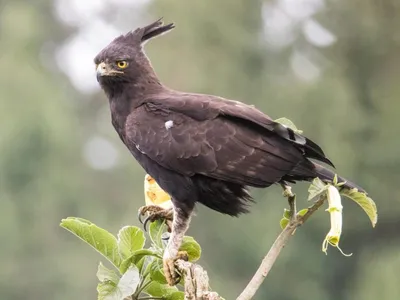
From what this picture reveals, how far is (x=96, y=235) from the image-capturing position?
246 centimetres

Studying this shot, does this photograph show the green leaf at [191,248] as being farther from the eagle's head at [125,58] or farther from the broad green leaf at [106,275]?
the eagle's head at [125,58]

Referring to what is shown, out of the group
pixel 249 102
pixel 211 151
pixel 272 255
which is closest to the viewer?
pixel 272 255

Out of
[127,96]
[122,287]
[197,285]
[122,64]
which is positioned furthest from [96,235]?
[122,64]

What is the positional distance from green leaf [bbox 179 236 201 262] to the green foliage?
0.23 metres

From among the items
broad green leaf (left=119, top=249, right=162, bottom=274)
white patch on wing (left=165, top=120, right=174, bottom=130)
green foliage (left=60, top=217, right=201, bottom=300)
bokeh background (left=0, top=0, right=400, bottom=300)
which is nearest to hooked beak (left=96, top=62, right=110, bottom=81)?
white patch on wing (left=165, top=120, right=174, bottom=130)

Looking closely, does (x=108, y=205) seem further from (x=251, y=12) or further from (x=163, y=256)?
(x=163, y=256)

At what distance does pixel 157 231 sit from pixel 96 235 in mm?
450

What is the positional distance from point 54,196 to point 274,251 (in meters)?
9.84

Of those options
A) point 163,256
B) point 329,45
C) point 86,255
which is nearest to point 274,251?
point 163,256

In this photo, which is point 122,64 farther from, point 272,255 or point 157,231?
point 272,255

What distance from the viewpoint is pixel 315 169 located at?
9.06 feet

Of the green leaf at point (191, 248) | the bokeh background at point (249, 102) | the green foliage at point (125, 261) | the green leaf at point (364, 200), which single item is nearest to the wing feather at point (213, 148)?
the green leaf at point (191, 248)

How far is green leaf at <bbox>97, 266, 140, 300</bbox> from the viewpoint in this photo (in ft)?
7.56

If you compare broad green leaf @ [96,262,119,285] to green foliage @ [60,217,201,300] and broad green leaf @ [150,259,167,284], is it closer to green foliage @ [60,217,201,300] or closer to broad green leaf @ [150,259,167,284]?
green foliage @ [60,217,201,300]
